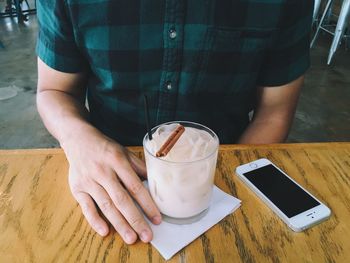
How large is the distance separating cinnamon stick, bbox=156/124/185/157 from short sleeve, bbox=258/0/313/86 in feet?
1.48

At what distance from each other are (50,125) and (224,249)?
527mm

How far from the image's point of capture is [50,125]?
818mm

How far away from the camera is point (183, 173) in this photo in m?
0.52

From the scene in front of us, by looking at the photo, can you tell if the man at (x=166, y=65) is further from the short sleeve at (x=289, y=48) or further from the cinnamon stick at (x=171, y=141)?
the cinnamon stick at (x=171, y=141)

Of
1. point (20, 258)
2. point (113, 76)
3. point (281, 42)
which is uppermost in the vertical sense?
point (281, 42)

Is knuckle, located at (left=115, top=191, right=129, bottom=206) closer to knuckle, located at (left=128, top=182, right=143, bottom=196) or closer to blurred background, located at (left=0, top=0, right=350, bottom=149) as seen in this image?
knuckle, located at (left=128, top=182, right=143, bottom=196)

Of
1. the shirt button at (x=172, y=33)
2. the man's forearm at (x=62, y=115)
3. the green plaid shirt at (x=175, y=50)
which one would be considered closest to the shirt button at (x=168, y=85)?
the green plaid shirt at (x=175, y=50)

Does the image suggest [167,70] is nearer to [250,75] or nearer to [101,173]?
[250,75]

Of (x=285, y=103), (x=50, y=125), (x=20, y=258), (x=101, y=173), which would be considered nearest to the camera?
(x=20, y=258)

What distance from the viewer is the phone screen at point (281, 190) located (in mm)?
610

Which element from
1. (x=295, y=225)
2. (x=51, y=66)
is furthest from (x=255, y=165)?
(x=51, y=66)

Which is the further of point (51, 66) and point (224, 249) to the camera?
point (51, 66)

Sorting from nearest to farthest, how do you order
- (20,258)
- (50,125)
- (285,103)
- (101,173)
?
1. (20,258)
2. (101,173)
3. (50,125)
4. (285,103)

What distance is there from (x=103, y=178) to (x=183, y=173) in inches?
7.1
